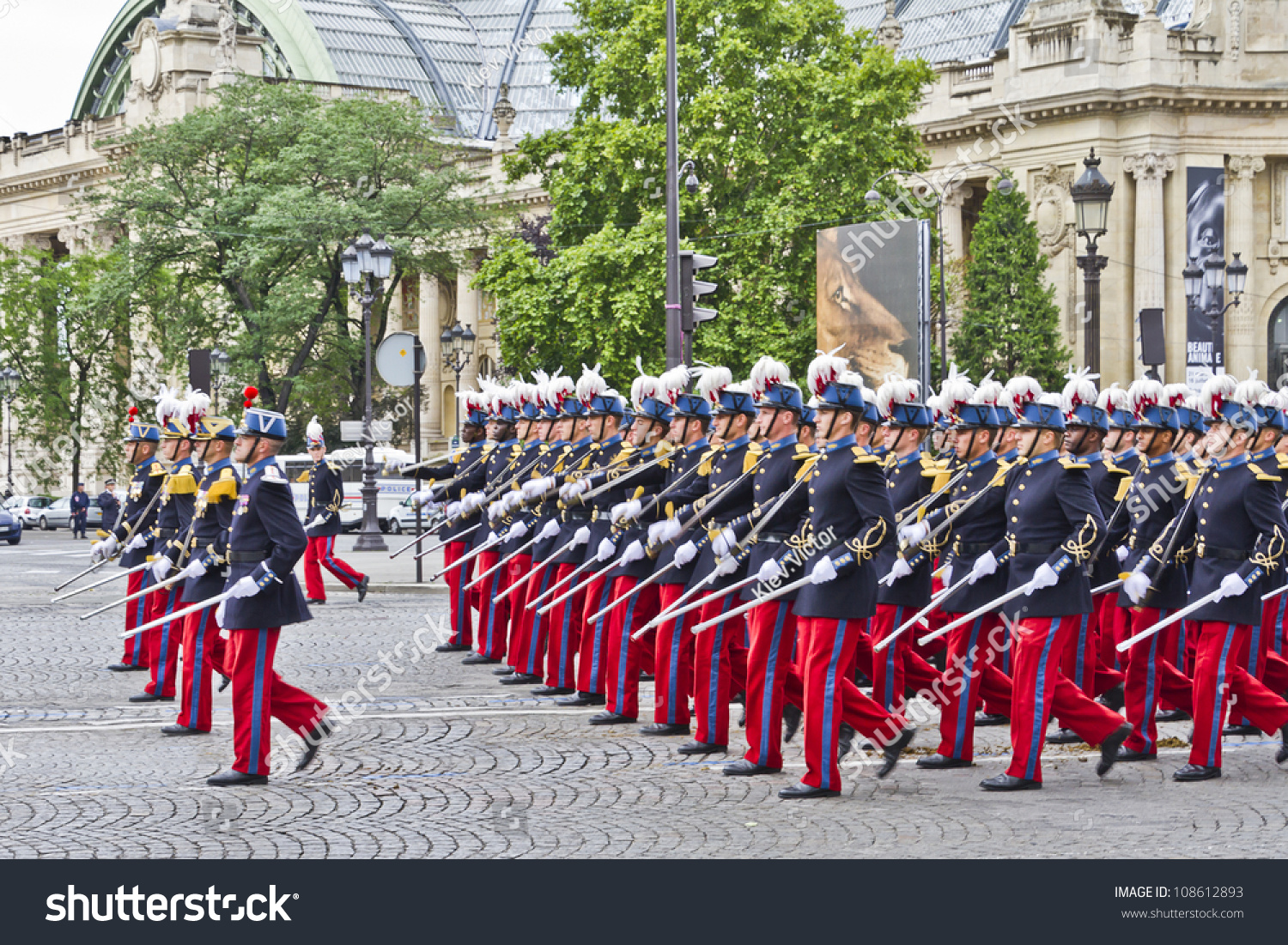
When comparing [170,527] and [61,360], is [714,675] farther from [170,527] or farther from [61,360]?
[61,360]

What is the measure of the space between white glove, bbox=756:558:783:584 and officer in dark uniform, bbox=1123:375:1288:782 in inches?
81.8

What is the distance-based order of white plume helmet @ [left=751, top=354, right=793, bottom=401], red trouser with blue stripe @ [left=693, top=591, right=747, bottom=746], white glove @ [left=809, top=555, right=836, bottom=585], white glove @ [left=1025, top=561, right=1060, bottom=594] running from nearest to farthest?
white glove @ [left=809, top=555, right=836, bottom=585] < white glove @ [left=1025, top=561, right=1060, bottom=594] < white plume helmet @ [left=751, top=354, right=793, bottom=401] < red trouser with blue stripe @ [left=693, top=591, right=747, bottom=746]

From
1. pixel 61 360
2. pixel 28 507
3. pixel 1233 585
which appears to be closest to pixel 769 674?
pixel 1233 585

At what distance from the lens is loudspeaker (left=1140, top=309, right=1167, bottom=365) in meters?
22.2

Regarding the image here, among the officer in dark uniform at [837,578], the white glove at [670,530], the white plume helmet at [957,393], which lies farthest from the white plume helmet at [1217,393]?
the white glove at [670,530]

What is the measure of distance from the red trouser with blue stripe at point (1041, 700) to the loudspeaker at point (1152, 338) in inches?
494

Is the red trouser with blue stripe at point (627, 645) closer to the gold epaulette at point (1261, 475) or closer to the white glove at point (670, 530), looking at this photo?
the white glove at point (670, 530)

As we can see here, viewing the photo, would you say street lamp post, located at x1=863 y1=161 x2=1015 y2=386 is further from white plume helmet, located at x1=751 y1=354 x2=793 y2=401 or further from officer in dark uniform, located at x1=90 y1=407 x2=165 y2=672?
white plume helmet, located at x1=751 y1=354 x2=793 y2=401

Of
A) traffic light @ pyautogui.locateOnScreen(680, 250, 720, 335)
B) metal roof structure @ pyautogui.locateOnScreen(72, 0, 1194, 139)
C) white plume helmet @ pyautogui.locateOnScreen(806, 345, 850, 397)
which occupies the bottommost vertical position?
white plume helmet @ pyautogui.locateOnScreen(806, 345, 850, 397)

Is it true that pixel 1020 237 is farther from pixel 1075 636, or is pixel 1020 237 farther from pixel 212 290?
pixel 1075 636

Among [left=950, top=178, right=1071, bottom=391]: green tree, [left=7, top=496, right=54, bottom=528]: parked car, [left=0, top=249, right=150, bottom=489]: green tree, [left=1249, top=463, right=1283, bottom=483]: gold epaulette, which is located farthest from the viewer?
[left=0, top=249, right=150, bottom=489]: green tree

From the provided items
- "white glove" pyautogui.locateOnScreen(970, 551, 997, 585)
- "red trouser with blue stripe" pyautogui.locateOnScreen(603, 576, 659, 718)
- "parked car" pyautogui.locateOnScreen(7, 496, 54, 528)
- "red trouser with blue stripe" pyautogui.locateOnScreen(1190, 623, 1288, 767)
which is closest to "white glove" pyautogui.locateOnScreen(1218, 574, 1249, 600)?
"red trouser with blue stripe" pyautogui.locateOnScreen(1190, 623, 1288, 767)

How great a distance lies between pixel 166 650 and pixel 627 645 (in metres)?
3.59

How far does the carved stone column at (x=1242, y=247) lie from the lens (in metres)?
54.1
